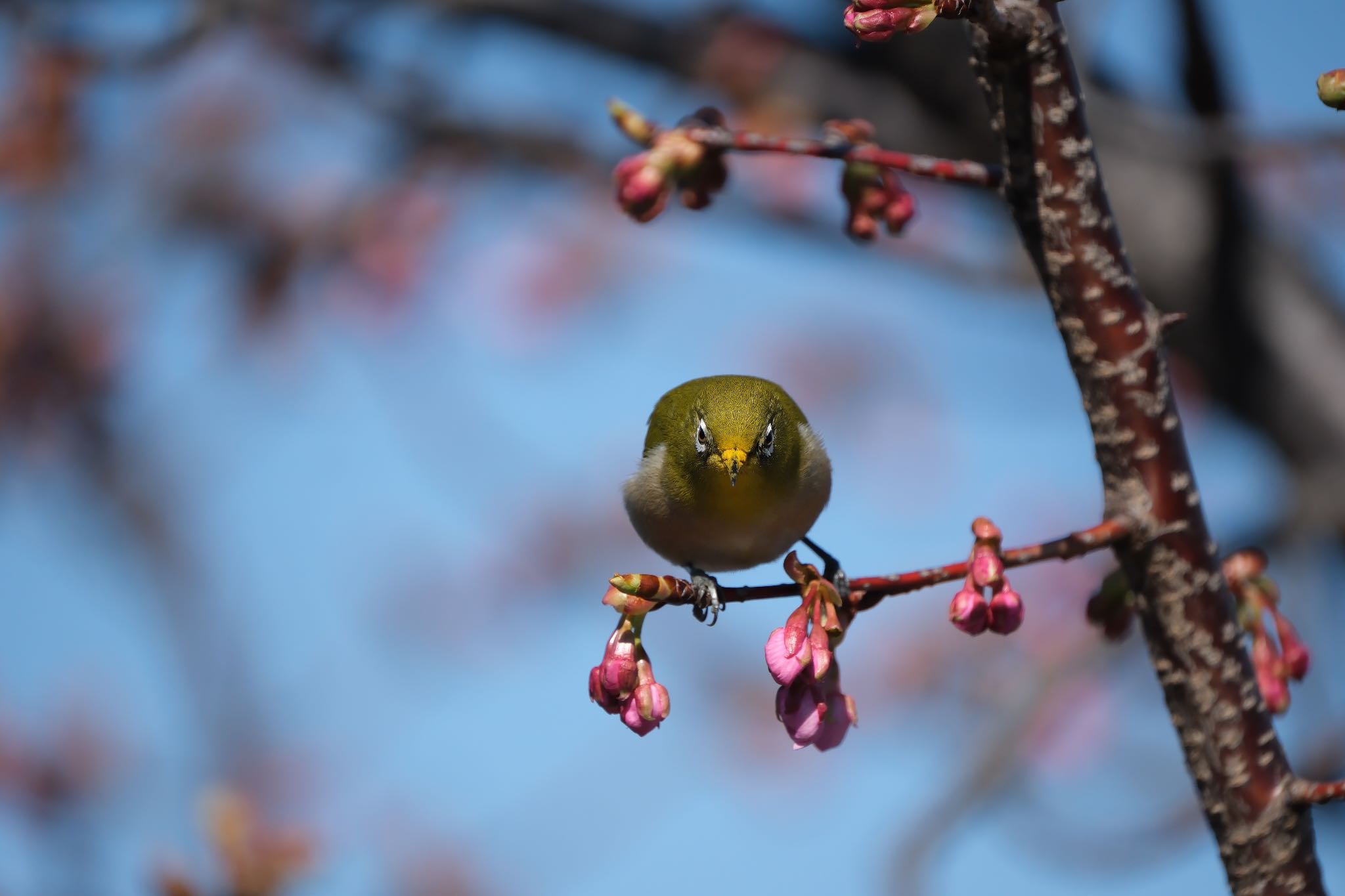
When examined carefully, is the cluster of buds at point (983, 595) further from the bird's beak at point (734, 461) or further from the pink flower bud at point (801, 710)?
the bird's beak at point (734, 461)

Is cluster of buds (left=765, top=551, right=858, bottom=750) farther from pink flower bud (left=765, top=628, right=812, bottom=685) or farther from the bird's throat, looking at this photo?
the bird's throat

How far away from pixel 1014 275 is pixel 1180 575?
3499 millimetres

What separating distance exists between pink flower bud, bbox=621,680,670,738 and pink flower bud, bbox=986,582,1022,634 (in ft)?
1.62

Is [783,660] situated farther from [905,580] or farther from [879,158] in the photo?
[879,158]

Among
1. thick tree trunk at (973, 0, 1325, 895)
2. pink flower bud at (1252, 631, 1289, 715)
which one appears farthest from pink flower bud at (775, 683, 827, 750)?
pink flower bud at (1252, 631, 1289, 715)

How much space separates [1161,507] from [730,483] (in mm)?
1240

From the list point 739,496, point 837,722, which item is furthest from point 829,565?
point 837,722

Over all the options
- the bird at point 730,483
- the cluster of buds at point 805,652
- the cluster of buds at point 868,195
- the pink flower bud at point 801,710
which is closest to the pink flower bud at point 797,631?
the cluster of buds at point 805,652

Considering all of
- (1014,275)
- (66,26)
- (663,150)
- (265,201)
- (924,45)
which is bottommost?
(663,150)

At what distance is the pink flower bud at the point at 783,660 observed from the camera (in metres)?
1.80

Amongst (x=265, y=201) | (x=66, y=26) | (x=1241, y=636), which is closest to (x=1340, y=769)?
(x=1241, y=636)

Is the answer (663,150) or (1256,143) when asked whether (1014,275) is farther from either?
(663,150)

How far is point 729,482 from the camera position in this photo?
301cm

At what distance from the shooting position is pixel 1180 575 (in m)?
1.94
